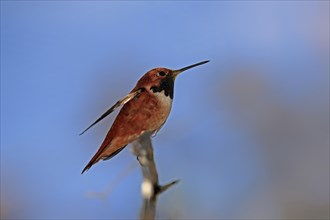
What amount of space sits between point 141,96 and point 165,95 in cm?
3

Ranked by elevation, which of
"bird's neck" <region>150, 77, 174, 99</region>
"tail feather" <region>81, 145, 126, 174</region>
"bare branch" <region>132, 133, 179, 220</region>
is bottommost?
"tail feather" <region>81, 145, 126, 174</region>

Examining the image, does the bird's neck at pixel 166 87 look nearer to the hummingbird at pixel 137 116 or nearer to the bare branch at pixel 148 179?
the hummingbird at pixel 137 116

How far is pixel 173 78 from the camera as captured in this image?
60 centimetres

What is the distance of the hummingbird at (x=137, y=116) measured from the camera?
1.62 ft

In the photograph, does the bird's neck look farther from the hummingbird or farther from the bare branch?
the bare branch

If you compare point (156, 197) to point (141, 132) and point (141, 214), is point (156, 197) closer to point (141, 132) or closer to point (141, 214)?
point (141, 214)

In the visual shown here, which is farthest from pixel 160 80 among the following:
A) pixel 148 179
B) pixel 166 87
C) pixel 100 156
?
pixel 148 179

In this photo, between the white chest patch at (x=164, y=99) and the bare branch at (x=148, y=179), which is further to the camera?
the white chest patch at (x=164, y=99)

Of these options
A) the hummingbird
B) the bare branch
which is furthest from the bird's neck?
the bare branch

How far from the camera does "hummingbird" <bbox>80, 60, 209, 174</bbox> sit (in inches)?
19.5

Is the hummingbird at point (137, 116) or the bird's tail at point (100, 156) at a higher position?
the hummingbird at point (137, 116)

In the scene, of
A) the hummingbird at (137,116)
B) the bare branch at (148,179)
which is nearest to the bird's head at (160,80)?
the hummingbird at (137,116)

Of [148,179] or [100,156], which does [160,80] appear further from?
[148,179]

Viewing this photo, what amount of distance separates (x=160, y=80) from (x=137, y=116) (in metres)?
0.09
